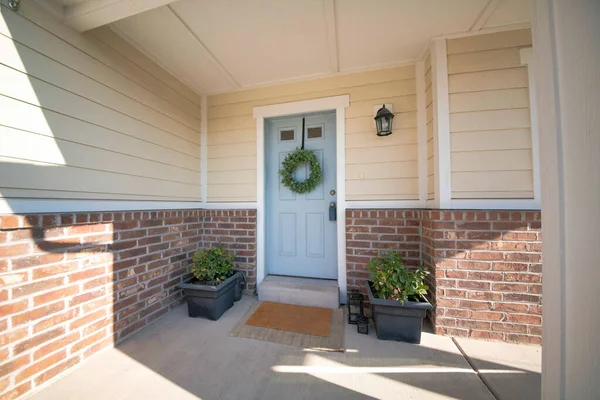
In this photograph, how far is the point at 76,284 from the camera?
1433 millimetres

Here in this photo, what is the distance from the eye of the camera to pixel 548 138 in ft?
2.32

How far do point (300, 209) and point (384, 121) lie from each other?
4.37 ft

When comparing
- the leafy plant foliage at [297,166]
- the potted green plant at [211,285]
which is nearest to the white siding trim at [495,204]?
the leafy plant foliage at [297,166]

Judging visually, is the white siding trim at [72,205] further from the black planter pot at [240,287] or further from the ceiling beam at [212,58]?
Result: the ceiling beam at [212,58]

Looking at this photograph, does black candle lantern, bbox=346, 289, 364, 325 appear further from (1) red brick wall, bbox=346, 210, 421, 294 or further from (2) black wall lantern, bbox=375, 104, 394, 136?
(2) black wall lantern, bbox=375, 104, 394, 136

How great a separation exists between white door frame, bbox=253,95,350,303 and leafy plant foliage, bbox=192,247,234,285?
39 centimetres

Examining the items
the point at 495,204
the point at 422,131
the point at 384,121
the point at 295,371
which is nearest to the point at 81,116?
the point at 295,371

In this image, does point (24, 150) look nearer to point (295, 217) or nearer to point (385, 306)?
point (295, 217)

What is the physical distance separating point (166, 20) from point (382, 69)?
201cm

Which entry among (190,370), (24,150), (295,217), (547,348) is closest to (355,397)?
(547,348)

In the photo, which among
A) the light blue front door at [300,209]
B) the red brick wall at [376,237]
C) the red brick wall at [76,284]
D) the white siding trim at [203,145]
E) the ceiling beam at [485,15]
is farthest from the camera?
the white siding trim at [203,145]

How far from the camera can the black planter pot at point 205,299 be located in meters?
1.96

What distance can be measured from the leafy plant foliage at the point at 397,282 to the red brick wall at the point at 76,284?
2083 mm

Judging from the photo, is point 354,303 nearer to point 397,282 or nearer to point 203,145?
point 397,282
